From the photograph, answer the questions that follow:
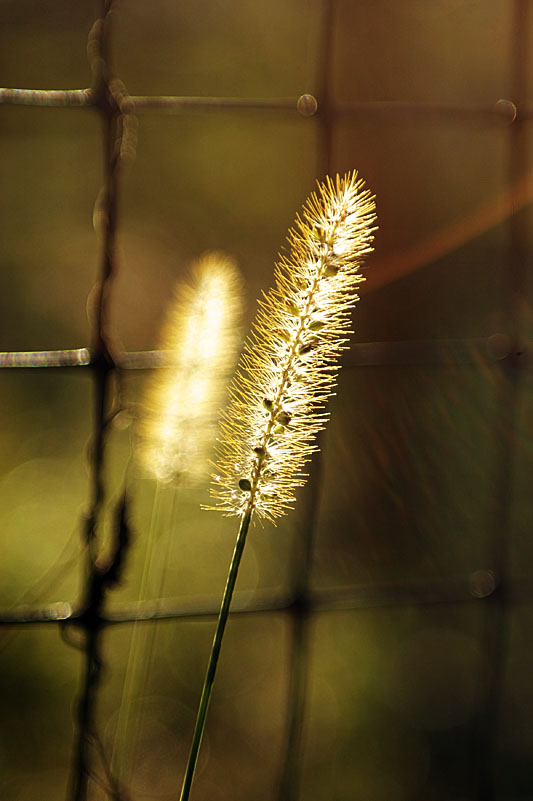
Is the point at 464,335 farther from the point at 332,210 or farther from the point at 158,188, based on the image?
the point at 332,210

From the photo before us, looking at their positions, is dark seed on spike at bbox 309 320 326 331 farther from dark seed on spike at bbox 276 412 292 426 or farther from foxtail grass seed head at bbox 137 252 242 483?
foxtail grass seed head at bbox 137 252 242 483

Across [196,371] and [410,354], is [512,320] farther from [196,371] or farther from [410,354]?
[196,371]

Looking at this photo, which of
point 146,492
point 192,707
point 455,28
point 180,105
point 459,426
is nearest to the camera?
point 180,105

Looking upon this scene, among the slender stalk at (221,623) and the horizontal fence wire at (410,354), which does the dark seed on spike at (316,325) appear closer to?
the slender stalk at (221,623)

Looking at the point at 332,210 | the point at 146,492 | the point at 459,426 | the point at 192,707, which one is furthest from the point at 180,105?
the point at 459,426

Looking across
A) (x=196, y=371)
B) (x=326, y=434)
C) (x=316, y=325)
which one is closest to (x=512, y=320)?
(x=196, y=371)

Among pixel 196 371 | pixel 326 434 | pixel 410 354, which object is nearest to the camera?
pixel 196 371
